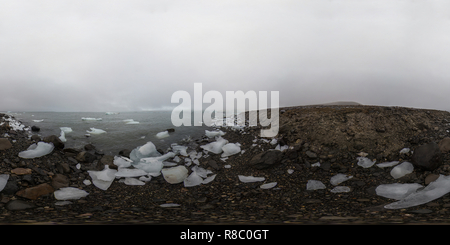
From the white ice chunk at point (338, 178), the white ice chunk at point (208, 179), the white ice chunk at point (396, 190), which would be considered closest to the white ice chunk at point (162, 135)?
the white ice chunk at point (208, 179)

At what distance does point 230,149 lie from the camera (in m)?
5.11

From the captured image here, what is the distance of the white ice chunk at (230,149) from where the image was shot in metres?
5.05

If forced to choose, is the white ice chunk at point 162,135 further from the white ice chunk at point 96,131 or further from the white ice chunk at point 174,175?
the white ice chunk at point 174,175

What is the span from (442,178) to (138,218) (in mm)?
4931

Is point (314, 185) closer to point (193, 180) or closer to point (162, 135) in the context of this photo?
point (193, 180)

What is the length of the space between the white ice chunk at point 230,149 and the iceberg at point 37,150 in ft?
12.8

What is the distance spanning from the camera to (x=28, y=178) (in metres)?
3.56

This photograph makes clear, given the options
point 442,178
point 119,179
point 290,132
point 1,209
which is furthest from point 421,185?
point 1,209

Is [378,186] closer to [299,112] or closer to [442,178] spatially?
[442,178]

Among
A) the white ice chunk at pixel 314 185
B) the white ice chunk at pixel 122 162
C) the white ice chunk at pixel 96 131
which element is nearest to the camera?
the white ice chunk at pixel 314 185

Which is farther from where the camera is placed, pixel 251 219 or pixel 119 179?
pixel 119 179

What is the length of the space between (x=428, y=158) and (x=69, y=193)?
21.1 feet

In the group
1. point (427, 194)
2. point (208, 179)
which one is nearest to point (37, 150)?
point (208, 179)

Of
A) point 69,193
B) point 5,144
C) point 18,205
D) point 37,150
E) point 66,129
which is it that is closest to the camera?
point 18,205
